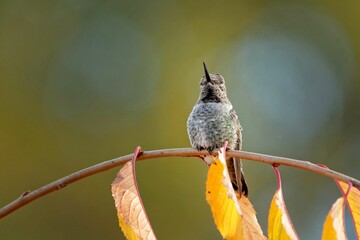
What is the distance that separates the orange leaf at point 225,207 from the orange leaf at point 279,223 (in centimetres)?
8

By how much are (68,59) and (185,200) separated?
2729 millimetres

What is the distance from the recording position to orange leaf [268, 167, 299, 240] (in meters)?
1.76

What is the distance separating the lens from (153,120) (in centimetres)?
853

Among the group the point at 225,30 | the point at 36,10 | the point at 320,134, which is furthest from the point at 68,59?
the point at 320,134

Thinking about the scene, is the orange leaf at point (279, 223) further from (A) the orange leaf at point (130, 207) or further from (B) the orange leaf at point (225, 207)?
(A) the orange leaf at point (130, 207)

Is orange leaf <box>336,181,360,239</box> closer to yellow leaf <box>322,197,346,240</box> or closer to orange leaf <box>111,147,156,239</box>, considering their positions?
yellow leaf <box>322,197,346,240</box>

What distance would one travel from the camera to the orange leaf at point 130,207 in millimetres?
1904

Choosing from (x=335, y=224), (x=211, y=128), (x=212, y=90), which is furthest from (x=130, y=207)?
(x=212, y=90)

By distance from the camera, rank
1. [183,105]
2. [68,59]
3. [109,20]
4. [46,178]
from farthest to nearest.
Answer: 1. [109,20]
2. [68,59]
3. [183,105]
4. [46,178]

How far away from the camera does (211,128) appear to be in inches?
146

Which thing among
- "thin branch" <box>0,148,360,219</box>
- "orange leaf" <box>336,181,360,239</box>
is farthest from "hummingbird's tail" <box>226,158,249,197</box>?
"orange leaf" <box>336,181,360,239</box>

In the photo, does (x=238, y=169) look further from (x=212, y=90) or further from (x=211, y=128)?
(x=212, y=90)

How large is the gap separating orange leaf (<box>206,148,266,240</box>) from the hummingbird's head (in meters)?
2.18

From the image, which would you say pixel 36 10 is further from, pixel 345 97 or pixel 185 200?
pixel 345 97
